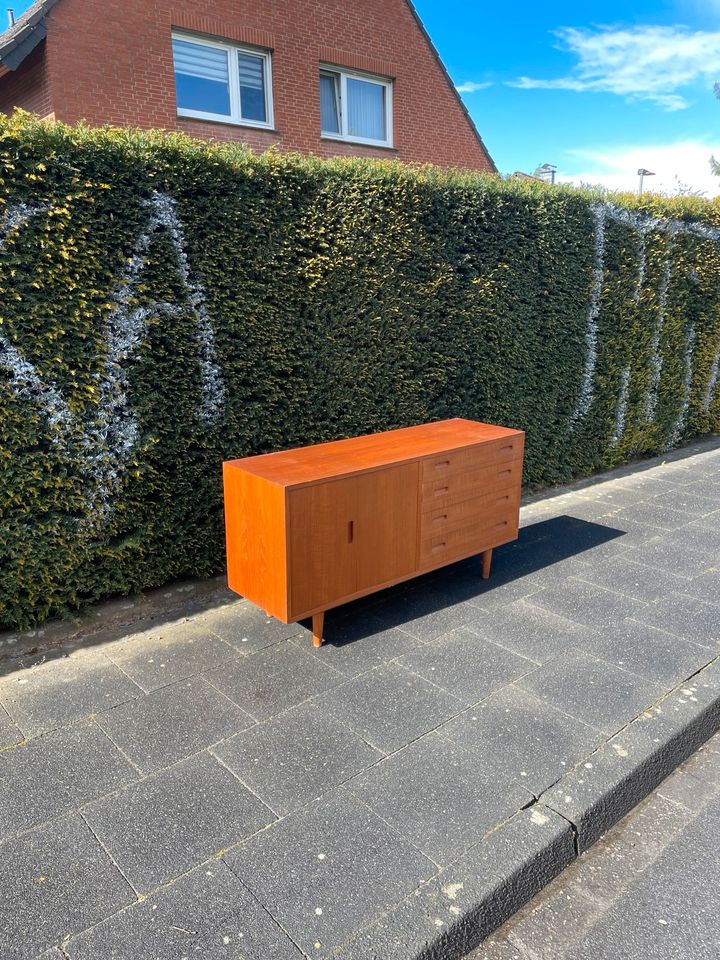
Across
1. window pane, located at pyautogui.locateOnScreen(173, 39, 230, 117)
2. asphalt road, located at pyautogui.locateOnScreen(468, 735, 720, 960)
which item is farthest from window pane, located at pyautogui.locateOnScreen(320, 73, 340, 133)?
asphalt road, located at pyautogui.locateOnScreen(468, 735, 720, 960)

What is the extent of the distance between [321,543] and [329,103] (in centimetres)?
1025

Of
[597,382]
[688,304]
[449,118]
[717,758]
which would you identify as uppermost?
[449,118]

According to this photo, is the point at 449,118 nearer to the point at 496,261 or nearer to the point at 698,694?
the point at 496,261

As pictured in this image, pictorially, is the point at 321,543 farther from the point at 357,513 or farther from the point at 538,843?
the point at 538,843

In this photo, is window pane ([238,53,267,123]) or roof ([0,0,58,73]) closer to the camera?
roof ([0,0,58,73])

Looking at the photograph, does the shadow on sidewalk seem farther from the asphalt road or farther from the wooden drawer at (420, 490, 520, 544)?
the asphalt road

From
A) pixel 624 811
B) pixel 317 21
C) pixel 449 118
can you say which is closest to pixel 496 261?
pixel 624 811

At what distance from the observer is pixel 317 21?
10.6 meters

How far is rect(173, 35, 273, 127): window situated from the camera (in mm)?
9664

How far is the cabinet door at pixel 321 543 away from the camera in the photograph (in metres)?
3.54

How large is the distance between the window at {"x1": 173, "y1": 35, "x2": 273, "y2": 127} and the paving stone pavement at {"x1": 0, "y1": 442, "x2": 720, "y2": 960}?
337 inches

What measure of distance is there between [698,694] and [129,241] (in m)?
4.10

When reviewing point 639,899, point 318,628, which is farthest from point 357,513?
point 639,899

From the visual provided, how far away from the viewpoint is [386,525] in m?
3.98
